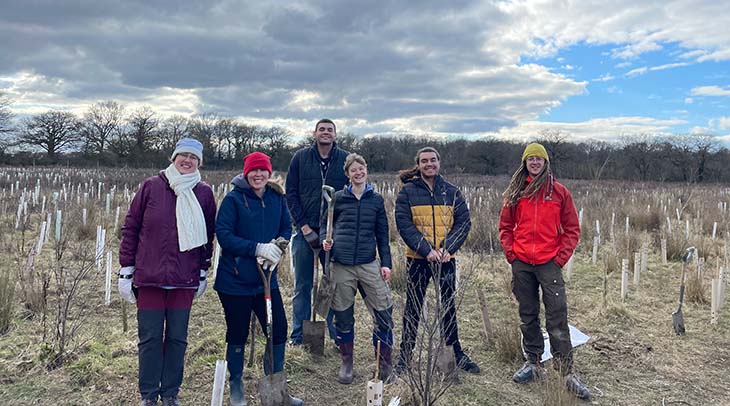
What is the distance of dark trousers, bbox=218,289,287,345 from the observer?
115 inches

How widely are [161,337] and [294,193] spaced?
152 cm

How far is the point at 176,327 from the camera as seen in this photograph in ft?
9.20

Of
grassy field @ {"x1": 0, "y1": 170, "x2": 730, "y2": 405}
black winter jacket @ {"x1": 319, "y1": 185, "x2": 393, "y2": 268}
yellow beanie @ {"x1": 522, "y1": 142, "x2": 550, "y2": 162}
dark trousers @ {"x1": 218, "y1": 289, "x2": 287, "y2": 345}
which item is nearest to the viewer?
dark trousers @ {"x1": 218, "y1": 289, "x2": 287, "y2": 345}

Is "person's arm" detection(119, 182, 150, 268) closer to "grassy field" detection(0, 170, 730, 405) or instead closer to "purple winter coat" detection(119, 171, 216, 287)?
"purple winter coat" detection(119, 171, 216, 287)

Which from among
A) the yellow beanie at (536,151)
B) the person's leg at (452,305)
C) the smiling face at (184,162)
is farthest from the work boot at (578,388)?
the smiling face at (184,162)

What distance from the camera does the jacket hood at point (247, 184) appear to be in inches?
117

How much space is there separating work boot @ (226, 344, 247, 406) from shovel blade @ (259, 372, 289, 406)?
22 cm

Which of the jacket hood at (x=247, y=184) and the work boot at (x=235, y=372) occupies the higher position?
the jacket hood at (x=247, y=184)

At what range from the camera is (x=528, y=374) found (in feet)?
11.5

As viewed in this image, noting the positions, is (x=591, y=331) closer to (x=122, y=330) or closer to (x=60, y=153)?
(x=122, y=330)

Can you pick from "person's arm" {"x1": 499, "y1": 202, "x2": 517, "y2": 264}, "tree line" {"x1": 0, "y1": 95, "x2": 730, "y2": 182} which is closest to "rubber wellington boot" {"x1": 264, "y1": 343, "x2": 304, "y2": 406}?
"person's arm" {"x1": 499, "y1": 202, "x2": 517, "y2": 264}

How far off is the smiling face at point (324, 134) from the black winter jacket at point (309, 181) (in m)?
0.10

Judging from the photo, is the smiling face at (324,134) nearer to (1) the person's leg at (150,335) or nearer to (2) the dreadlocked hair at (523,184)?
(2) the dreadlocked hair at (523,184)

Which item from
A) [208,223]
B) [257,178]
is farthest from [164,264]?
[257,178]
